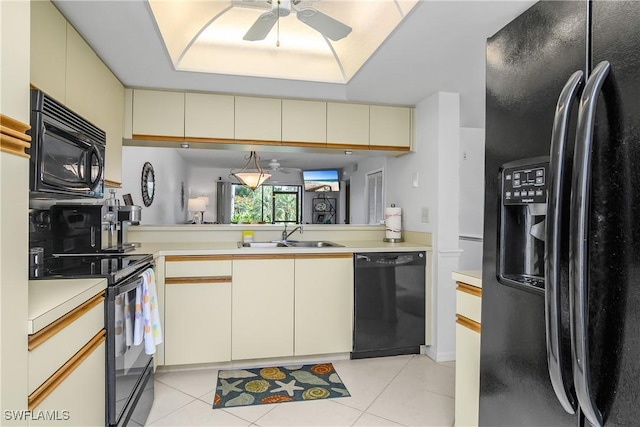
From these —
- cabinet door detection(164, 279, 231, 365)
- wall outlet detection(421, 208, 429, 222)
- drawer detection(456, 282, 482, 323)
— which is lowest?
cabinet door detection(164, 279, 231, 365)

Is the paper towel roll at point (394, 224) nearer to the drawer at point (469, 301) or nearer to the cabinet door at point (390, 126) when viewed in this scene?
the cabinet door at point (390, 126)

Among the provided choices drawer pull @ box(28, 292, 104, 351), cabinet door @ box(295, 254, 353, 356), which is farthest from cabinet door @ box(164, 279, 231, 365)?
drawer pull @ box(28, 292, 104, 351)

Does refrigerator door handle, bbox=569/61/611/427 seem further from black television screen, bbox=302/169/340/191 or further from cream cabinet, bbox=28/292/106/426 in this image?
black television screen, bbox=302/169/340/191

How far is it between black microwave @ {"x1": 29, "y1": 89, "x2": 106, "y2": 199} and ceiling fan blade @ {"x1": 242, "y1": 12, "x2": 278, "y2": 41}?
980 millimetres

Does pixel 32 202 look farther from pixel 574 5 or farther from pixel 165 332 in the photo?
pixel 574 5

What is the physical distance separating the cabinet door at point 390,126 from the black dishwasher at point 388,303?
99 centimetres

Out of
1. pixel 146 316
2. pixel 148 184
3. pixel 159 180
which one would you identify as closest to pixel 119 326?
pixel 146 316

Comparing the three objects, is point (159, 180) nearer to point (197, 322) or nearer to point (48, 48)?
point (197, 322)

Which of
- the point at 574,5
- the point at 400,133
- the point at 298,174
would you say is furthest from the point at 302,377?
the point at 298,174

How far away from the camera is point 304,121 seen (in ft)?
10.0

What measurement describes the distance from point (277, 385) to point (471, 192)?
2.57 metres

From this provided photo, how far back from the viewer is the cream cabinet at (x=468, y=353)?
1.40 m

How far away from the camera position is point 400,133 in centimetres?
322

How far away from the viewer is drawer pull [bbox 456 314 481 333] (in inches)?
55.0
